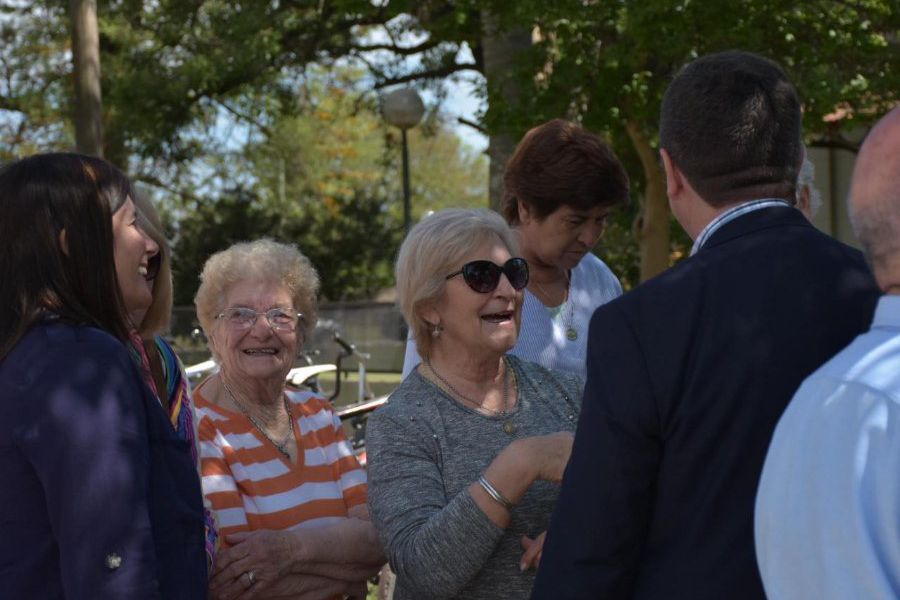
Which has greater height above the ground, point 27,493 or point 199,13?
point 199,13

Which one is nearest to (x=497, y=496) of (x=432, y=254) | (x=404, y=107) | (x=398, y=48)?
(x=432, y=254)

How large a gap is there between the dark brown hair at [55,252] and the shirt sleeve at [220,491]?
1.06 metres

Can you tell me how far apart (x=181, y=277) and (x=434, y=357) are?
2326 centimetres

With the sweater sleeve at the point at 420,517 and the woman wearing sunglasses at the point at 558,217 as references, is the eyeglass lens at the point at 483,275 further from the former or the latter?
the woman wearing sunglasses at the point at 558,217

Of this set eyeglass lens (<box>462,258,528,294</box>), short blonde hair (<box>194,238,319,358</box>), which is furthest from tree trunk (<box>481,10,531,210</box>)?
eyeglass lens (<box>462,258,528,294</box>)

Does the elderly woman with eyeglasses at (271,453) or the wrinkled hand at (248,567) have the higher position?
the elderly woman with eyeglasses at (271,453)

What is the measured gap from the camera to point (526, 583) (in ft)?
9.55

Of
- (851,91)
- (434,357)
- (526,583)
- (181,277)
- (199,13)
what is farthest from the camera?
(181,277)

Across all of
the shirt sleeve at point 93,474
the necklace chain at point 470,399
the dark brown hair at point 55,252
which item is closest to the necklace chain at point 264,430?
the necklace chain at point 470,399

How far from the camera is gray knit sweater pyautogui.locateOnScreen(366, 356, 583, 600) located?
2.71m

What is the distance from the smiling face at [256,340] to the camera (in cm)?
377

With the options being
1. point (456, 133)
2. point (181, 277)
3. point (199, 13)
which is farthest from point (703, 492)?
point (456, 133)

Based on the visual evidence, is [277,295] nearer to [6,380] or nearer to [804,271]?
[6,380]

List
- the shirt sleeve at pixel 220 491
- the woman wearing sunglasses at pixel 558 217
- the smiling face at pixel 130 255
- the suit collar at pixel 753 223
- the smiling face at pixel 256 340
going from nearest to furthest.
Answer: the suit collar at pixel 753 223 → the smiling face at pixel 130 255 → the shirt sleeve at pixel 220 491 → the smiling face at pixel 256 340 → the woman wearing sunglasses at pixel 558 217
